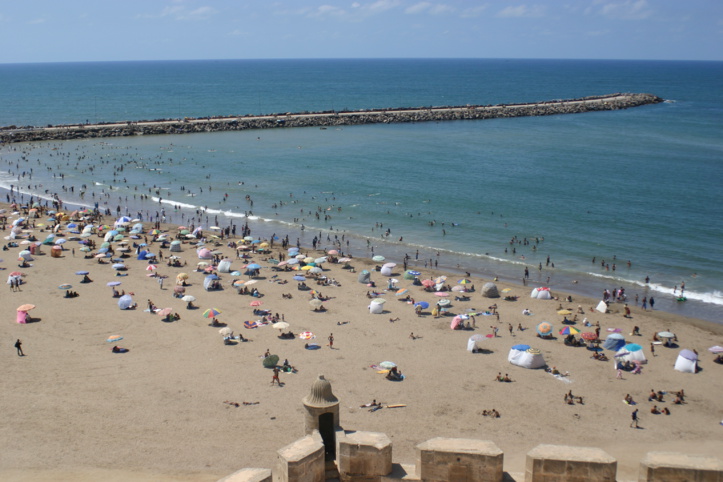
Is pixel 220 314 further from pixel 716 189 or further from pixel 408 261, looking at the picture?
pixel 716 189

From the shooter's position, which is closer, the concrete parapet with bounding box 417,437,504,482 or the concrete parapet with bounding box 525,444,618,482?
the concrete parapet with bounding box 525,444,618,482

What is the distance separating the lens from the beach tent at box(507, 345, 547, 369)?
82.3 feet

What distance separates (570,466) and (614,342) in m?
18.0

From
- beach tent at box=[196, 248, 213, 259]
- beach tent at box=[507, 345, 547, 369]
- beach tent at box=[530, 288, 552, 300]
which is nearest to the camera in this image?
beach tent at box=[507, 345, 547, 369]

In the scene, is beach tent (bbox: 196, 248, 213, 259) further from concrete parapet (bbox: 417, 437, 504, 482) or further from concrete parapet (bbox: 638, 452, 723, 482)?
concrete parapet (bbox: 638, 452, 723, 482)

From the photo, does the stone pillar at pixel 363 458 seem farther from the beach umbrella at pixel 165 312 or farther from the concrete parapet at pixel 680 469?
the beach umbrella at pixel 165 312

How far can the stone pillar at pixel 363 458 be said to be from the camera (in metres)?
11.2

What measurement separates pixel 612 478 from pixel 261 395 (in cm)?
1389

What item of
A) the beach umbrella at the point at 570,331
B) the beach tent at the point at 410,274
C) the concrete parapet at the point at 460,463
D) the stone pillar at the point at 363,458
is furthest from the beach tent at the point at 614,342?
the stone pillar at the point at 363,458

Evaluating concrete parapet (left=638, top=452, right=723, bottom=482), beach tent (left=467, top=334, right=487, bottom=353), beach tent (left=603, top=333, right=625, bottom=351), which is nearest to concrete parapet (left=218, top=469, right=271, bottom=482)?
concrete parapet (left=638, top=452, right=723, bottom=482)

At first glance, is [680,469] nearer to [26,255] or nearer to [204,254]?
[204,254]

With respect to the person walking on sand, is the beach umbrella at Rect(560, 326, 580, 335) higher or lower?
lower

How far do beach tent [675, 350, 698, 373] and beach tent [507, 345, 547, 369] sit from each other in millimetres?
5328

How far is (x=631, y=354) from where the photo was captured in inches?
1007
